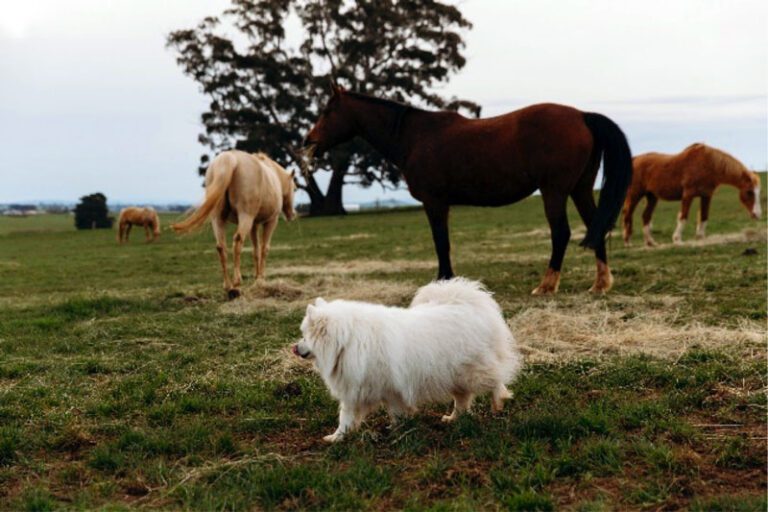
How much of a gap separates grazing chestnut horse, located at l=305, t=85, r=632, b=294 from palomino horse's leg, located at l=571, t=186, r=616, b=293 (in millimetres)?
14

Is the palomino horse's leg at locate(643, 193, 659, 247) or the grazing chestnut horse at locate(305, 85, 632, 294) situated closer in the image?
the grazing chestnut horse at locate(305, 85, 632, 294)

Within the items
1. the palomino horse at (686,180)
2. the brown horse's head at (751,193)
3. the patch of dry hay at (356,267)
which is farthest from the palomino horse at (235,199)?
the brown horse's head at (751,193)

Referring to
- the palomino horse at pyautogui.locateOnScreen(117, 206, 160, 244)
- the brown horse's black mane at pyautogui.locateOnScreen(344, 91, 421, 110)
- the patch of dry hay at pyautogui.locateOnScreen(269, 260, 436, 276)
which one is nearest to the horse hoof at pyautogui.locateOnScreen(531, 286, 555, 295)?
the brown horse's black mane at pyautogui.locateOnScreen(344, 91, 421, 110)

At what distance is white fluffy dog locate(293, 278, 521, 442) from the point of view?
13.5 feet

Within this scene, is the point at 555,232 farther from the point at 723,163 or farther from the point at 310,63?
the point at 310,63

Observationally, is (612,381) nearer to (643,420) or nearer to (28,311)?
→ (643,420)

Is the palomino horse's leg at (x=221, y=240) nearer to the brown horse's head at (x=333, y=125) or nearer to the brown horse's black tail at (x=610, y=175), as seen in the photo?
the brown horse's head at (x=333, y=125)

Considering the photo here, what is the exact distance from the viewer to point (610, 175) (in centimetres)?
873

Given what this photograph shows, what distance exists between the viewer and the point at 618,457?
3.59 m

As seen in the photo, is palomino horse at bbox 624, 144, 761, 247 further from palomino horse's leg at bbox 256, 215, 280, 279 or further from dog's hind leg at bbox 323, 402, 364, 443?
dog's hind leg at bbox 323, 402, 364, 443

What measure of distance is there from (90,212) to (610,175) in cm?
4031

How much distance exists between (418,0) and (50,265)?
98.5 feet

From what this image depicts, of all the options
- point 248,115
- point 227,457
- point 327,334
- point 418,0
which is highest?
point 418,0

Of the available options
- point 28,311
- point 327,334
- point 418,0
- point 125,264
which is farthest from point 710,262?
point 418,0
